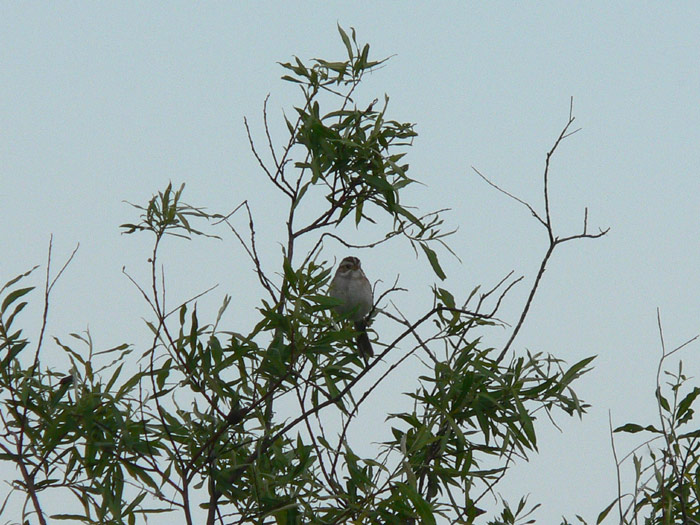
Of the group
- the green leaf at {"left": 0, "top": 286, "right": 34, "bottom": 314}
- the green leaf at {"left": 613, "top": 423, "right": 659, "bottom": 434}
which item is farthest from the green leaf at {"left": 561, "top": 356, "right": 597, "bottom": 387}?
the green leaf at {"left": 0, "top": 286, "right": 34, "bottom": 314}

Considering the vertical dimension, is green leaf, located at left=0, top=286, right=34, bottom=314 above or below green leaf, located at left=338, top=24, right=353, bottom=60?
below

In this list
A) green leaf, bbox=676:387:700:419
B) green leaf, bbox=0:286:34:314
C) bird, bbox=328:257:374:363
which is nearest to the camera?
green leaf, bbox=0:286:34:314

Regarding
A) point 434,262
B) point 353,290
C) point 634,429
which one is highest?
point 353,290

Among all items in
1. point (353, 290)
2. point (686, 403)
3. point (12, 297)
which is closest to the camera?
point (12, 297)

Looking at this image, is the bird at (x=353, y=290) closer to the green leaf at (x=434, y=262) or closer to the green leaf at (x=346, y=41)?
the green leaf at (x=434, y=262)

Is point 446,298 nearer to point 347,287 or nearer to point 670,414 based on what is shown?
point 670,414

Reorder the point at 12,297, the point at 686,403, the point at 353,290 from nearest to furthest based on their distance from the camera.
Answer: the point at 12,297, the point at 686,403, the point at 353,290

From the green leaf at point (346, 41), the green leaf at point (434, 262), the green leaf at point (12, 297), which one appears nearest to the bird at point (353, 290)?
the green leaf at point (434, 262)

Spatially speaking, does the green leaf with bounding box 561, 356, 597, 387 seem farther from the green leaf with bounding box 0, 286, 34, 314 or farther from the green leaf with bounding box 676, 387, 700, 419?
the green leaf with bounding box 0, 286, 34, 314

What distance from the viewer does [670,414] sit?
3.70 m

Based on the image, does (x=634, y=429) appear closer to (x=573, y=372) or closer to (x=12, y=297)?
(x=573, y=372)

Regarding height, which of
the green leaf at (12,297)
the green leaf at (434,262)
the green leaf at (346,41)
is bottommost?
the green leaf at (434,262)

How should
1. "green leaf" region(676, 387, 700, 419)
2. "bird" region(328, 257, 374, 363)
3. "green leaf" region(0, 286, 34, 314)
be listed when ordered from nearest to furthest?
"green leaf" region(0, 286, 34, 314) → "green leaf" region(676, 387, 700, 419) → "bird" region(328, 257, 374, 363)

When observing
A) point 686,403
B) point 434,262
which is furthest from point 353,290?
point 686,403
